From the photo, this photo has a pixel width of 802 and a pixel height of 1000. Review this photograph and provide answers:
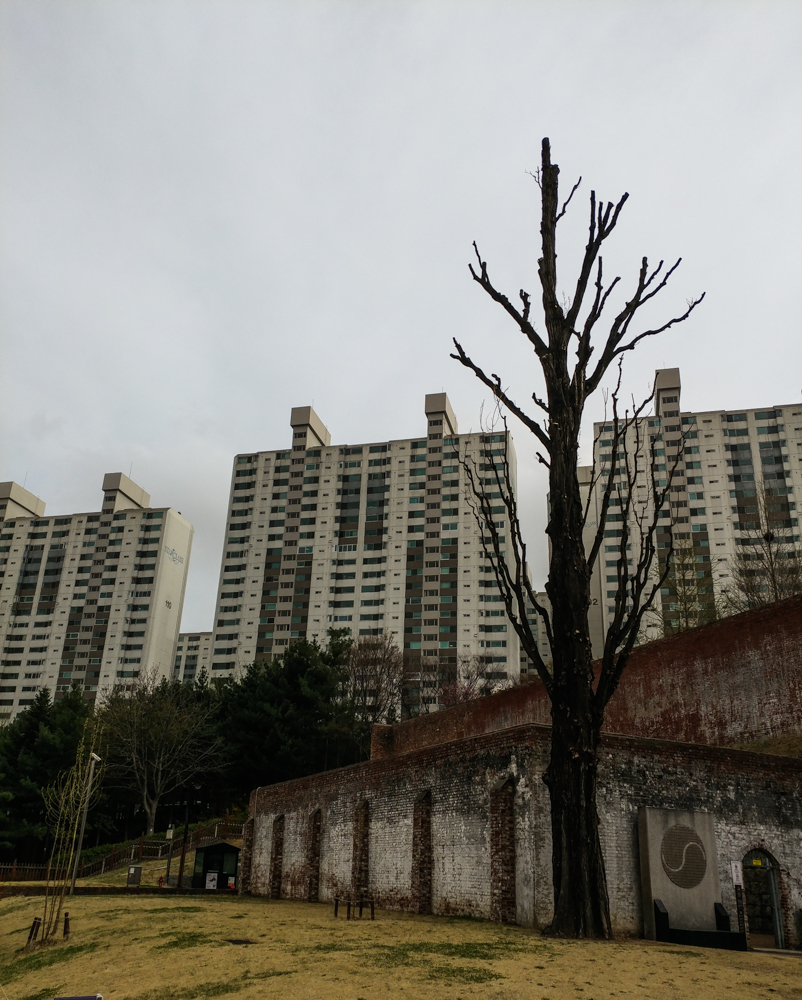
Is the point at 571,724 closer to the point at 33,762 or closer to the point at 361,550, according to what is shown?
the point at 33,762

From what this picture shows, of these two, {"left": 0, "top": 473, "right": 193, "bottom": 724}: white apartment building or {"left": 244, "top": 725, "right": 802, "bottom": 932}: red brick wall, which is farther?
{"left": 0, "top": 473, "right": 193, "bottom": 724}: white apartment building

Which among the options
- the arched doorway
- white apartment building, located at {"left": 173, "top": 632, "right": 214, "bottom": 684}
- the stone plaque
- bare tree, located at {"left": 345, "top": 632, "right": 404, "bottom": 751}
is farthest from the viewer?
white apartment building, located at {"left": 173, "top": 632, "right": 214, "bottom": 684}

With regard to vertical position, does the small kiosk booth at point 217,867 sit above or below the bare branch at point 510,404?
below

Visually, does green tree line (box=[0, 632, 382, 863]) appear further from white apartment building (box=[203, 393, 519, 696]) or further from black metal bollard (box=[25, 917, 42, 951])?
white apartment building (box=[203, 393, 519, 696])

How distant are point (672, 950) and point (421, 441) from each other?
76.3m

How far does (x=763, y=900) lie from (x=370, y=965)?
10.3 meters

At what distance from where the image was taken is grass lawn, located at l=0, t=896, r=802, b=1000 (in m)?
8.59

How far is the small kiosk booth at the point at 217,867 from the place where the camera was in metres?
28.4

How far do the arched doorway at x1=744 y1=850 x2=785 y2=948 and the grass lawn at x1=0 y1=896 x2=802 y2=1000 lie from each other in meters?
4.01

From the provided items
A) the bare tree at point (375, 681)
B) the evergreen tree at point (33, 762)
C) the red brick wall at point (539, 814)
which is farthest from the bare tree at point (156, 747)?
the red brick wall at point (539, 814)

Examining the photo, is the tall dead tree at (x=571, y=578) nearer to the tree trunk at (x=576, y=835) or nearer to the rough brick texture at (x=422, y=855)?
the tree trunk at (x=576, y=835)

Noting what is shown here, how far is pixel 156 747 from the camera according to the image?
4472 cm

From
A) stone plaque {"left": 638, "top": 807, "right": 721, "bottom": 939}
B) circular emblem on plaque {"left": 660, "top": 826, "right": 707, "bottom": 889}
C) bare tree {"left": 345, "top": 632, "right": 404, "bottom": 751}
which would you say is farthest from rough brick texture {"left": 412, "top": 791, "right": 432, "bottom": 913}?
bare tree {"left": 345, "top": 632, "right": 404, "bottom": 751}

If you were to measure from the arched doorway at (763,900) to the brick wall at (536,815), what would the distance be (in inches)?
7.2
